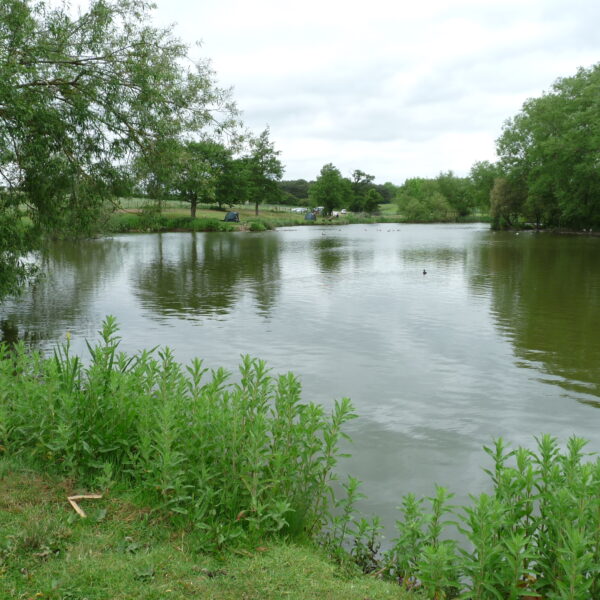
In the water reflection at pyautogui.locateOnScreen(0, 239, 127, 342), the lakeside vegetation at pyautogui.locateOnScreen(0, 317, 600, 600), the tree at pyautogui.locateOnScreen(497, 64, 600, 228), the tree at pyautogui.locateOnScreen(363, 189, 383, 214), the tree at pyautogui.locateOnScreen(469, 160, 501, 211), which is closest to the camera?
the lakeside vegetation at pyautogui.locateOnScreen(0, 317, 600, 600)

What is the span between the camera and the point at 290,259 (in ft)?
130

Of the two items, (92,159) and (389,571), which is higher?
(92,159)

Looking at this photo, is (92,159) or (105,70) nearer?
(105,70)

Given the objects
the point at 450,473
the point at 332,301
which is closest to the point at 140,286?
the point at 332,301

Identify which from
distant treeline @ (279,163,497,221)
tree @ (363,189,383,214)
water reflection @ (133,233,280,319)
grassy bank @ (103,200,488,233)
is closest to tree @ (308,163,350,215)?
distant treeline @ (279,163,497,221)

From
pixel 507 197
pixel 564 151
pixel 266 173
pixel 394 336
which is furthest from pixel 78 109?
pixel 266 173

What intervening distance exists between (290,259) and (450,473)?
32738mm

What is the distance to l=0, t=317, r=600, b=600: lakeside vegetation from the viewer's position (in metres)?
3.92

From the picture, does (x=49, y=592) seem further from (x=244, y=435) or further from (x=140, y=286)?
(x=140, y=286)

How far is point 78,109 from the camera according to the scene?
40.7 feet

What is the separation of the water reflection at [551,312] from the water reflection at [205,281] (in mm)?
8716

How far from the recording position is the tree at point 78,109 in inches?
450

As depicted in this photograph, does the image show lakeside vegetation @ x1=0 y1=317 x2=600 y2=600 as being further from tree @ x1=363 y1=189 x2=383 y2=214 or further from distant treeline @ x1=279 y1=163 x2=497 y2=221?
tree @ x1=363 y1=189 x2=383 y2=214

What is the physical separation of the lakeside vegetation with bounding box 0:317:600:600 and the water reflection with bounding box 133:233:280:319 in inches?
517
